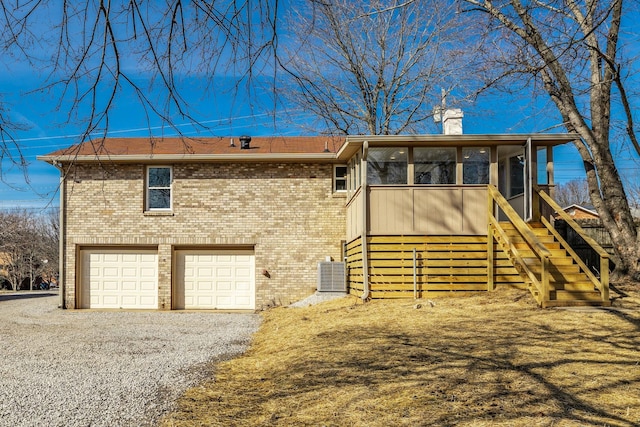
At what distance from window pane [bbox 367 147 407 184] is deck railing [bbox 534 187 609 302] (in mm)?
3024

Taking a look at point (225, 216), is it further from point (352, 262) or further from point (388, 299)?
point (388, 299)

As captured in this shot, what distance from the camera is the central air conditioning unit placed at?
1623 cm

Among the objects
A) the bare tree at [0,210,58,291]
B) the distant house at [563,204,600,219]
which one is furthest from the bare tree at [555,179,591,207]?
the bare tree at [0,210,58,291]

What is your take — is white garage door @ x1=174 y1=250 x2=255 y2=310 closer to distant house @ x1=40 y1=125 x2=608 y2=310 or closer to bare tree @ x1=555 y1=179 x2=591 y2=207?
distant house @ x1=40 y1=125 x2=608 y2=310

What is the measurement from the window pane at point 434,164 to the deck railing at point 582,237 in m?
1.96

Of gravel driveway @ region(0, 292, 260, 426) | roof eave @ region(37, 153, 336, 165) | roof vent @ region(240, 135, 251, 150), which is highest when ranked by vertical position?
roof vent @ region(240, 135, 251, 150)

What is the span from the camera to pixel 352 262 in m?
15.7

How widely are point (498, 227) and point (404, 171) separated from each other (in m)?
2.48

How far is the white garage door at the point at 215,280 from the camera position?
1748cm

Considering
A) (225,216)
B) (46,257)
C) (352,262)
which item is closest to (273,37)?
(352,262)

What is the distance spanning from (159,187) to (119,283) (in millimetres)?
2939

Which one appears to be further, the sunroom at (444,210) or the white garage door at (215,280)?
the white garage door at (215,280)

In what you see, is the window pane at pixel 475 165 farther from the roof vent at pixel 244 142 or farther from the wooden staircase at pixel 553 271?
the roof vent at pixel 244 142

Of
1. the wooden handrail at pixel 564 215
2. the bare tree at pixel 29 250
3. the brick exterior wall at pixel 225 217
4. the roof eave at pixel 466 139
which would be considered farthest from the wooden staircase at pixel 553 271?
the bare tree at pixel 29 250
